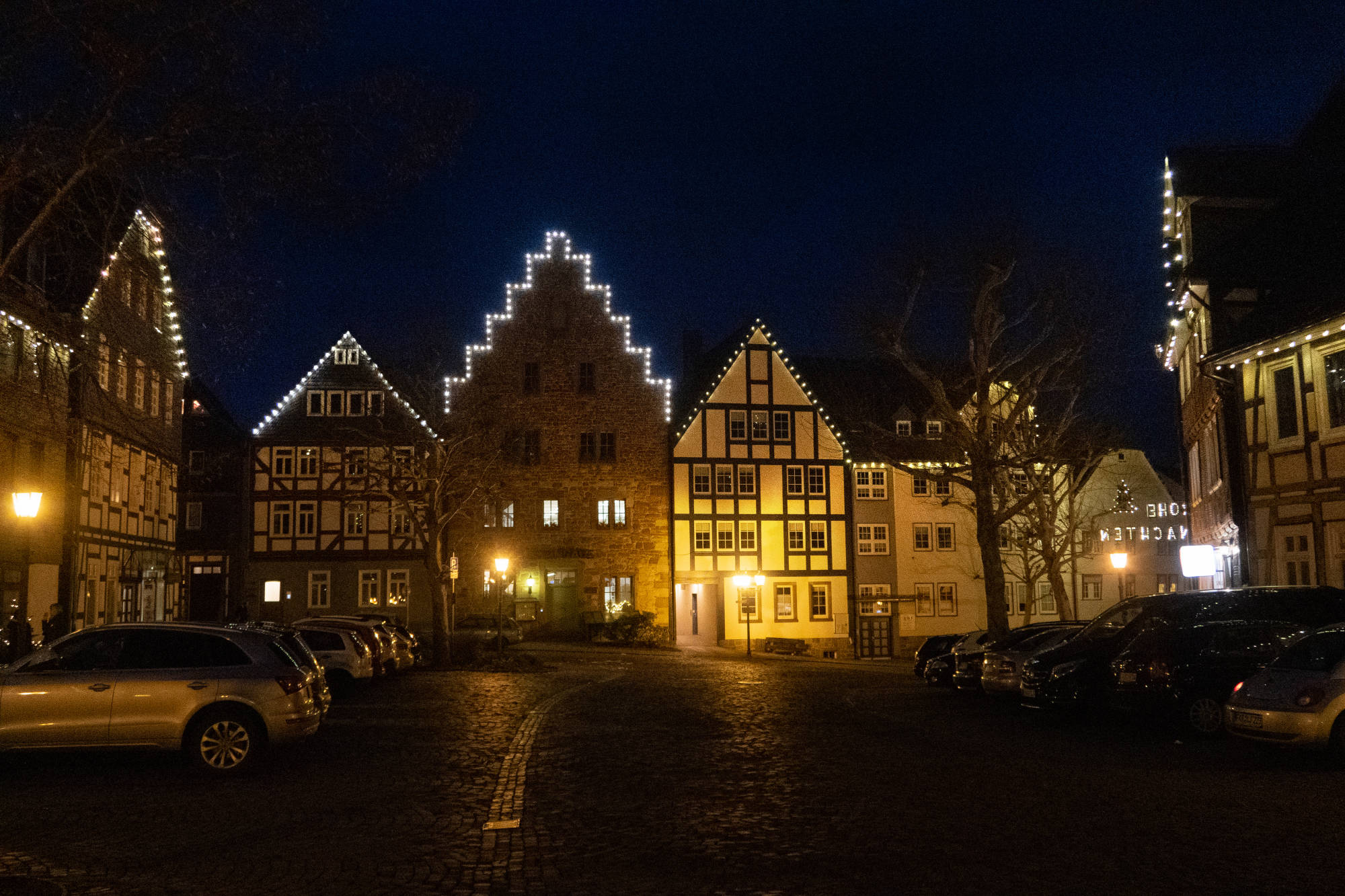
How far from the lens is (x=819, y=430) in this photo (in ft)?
183

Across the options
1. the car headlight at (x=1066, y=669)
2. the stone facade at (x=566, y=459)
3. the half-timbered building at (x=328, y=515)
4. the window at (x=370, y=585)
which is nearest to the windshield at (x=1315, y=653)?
the car headlight at (x=1066, y=669)

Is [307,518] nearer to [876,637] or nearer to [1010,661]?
[876,637]

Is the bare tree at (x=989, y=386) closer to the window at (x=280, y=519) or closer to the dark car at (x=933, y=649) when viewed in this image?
the dark car at (x=933, y=649)

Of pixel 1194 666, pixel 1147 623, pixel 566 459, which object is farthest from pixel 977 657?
pixel 566 459

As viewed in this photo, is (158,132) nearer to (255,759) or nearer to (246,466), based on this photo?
(255,759)

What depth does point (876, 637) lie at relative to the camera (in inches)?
2158

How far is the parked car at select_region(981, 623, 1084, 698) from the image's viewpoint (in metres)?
22.7

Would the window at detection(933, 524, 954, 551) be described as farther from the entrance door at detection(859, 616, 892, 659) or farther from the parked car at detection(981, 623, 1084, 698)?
the parked car at detection(981, 623, 1084, 698)

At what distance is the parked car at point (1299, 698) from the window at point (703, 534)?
39805 mm

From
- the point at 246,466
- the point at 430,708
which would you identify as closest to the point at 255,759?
the point at 430,708

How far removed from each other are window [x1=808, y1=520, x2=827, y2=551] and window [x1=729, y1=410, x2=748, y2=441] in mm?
4612

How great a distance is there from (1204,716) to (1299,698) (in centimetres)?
347

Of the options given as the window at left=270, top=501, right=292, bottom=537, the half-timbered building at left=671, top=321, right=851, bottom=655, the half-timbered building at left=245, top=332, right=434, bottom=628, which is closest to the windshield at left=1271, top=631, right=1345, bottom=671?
the half-timbered building at left=671, top=321, right=851, bottom=655

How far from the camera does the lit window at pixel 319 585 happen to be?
53781 mm
